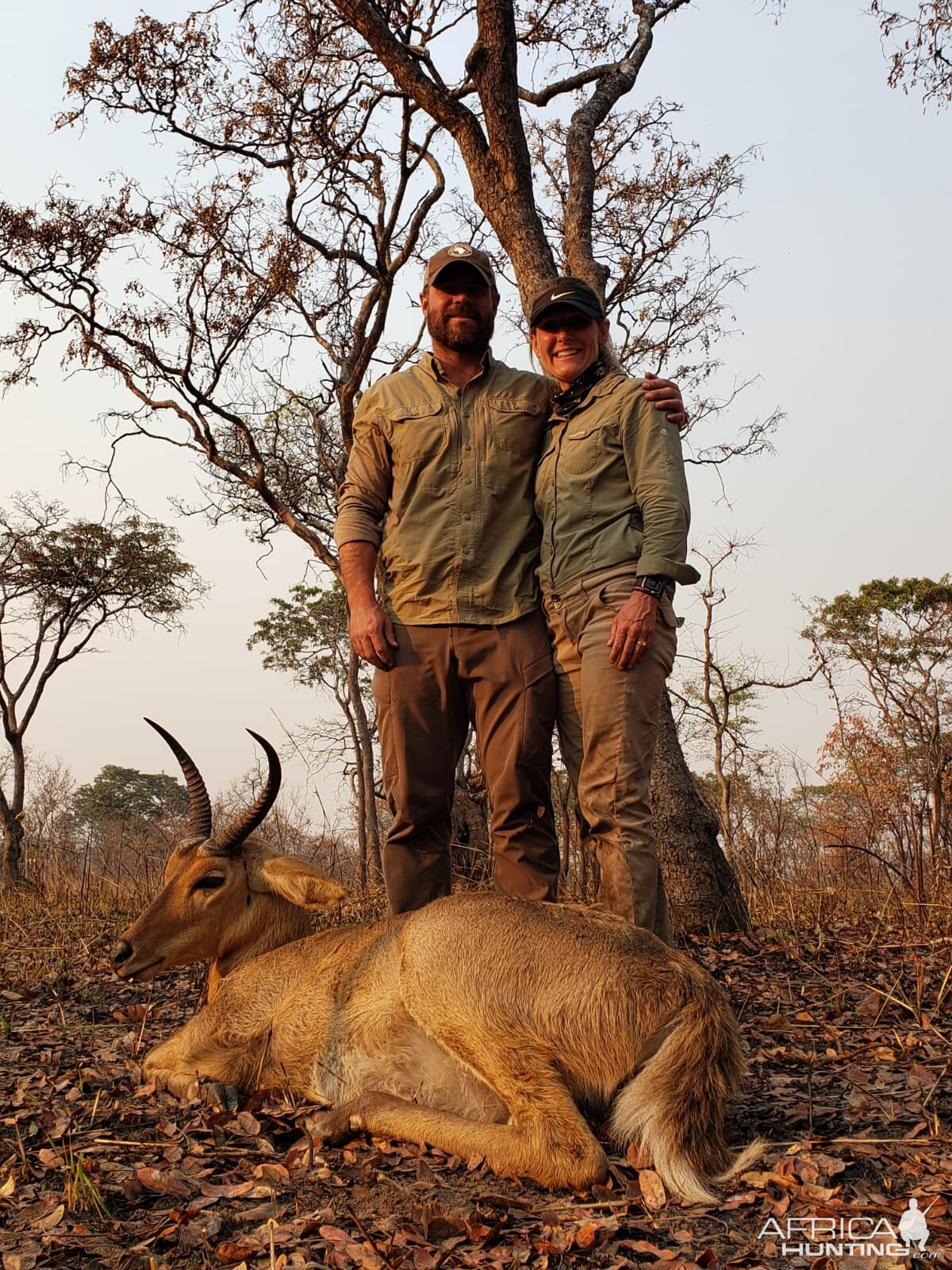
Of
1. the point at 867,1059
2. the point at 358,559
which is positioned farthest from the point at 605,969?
the point at 358,559

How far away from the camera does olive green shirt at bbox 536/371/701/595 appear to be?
441 centimetres

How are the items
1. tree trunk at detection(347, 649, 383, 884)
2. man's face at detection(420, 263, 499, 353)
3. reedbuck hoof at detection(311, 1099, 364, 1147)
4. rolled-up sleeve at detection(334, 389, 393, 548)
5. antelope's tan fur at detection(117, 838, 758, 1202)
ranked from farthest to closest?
1. tree trunk at detection(347, 649, 383, 884)
2. rolled-up sleeve at detection(334, 389, 393, 548)
3. man's face at detection(420, 263, 499, 353)
4. reedbuck hoof at detection(311, 1099, 364, 1147)
5. antelope's tan fur at detection(117, 838, 758, 1202)

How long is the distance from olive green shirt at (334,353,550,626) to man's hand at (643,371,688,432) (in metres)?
0.55

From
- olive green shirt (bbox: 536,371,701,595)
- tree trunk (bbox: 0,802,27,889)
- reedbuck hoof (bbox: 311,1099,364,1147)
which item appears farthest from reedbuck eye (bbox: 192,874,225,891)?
tree trunk (bbox: 0,802,27,889)

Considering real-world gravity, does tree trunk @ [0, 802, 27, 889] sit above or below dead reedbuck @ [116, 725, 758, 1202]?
above

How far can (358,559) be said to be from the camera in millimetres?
5012

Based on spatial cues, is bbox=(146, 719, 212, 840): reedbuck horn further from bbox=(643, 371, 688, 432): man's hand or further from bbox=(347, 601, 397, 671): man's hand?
bbox=(643, 371, 688, 432): man's hand

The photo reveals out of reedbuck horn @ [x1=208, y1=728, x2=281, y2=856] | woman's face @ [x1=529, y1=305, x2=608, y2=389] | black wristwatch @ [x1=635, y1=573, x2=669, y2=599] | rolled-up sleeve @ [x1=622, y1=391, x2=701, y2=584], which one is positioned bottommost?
reedbuck horn @ [x1=208, y1=728, x2=281, y2=856]

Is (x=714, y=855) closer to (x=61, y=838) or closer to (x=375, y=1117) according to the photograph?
(x=375, y=1117)

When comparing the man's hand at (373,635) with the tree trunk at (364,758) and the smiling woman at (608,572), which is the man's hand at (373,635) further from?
the tree trunk at (364,758)

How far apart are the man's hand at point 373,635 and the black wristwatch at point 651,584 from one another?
1.14 metres

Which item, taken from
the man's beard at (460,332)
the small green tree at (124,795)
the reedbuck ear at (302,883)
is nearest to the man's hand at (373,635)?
the reedbuck ear at (302,883)

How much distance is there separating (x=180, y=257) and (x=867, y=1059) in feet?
40.1

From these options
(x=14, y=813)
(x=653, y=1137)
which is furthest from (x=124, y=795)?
(x=653, y=1137)
